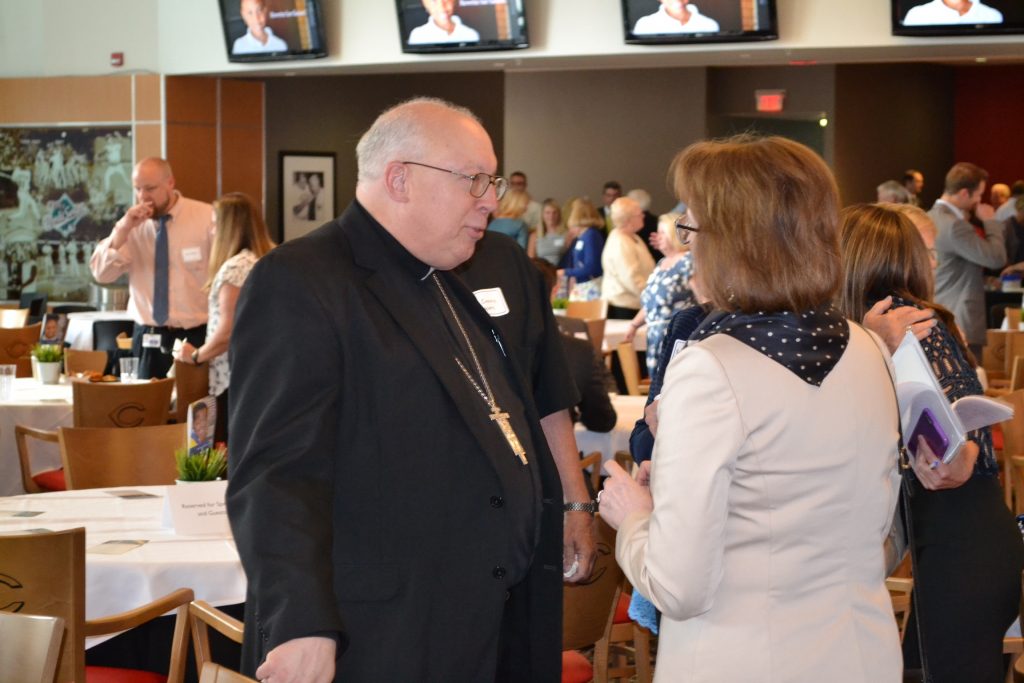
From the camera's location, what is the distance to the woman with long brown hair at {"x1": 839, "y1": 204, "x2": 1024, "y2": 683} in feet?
9.40

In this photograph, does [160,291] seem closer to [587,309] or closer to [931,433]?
[587,309]

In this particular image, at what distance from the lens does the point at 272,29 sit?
10164mm

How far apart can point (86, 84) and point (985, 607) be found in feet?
33.0

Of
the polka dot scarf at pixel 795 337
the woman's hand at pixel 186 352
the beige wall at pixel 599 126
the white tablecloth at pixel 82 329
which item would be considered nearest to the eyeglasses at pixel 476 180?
the polka dot scarf at pixel 795 337

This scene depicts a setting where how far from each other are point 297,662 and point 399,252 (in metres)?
0.72

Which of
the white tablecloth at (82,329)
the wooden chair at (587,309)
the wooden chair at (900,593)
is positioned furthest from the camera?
the wooden chair at (587,309)

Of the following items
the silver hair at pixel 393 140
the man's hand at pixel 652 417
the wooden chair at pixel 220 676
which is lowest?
the wooden chair at pixel 220 676

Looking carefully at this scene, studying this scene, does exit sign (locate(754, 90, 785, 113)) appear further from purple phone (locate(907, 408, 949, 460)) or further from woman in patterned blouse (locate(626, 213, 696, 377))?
purple phone (locate(907, 408, 949, 460))

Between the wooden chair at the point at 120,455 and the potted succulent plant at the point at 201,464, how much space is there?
940mm

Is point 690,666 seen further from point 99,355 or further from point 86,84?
point 86,84

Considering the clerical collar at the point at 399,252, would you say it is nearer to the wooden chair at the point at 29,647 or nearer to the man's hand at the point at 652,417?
the man's hand at the point at 652,417

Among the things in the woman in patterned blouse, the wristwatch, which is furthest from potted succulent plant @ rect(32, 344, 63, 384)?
the wristwatch

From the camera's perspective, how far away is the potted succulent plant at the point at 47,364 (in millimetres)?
6465

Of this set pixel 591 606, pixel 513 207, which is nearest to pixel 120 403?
pixel 591 606
